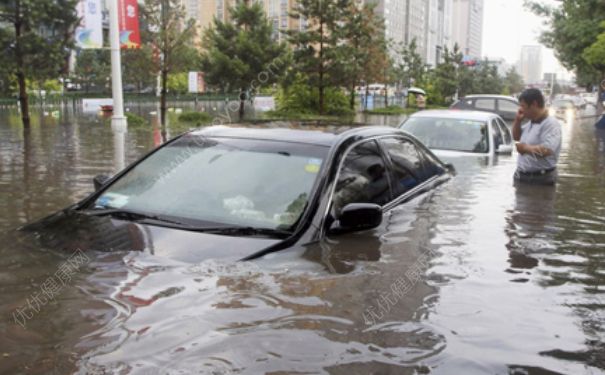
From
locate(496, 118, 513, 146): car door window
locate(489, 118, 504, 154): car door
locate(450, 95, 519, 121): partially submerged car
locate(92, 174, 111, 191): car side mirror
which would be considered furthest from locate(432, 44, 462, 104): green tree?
locate(92, 174, 111, 191): car side mirror

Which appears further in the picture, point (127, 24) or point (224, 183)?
point (127, 24)

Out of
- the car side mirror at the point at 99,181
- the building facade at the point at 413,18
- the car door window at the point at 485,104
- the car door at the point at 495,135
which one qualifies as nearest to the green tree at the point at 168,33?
the car door window at the point at 485,104

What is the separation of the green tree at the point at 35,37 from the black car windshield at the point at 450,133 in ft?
52.2

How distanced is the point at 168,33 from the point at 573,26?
2195cm

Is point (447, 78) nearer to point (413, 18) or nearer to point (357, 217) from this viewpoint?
point (357, 217)

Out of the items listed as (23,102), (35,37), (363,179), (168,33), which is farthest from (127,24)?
(363,179)

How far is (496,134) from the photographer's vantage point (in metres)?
11.0

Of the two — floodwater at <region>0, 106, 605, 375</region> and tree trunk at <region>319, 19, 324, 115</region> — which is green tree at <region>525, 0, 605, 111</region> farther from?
floodwater at <region>0, 106, 605, 375</region>

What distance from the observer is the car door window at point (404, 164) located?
5582 millimetres

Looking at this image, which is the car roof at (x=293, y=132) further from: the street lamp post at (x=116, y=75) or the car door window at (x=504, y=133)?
the street lamp post at (x=116, y=75)

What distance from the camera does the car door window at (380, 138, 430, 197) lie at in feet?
18.3

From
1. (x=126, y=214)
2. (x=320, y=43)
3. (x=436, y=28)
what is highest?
(x=436, y=28)

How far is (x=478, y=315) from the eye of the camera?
3646 mm

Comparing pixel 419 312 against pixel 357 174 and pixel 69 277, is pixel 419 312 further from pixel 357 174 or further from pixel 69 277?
pixel 69 277
